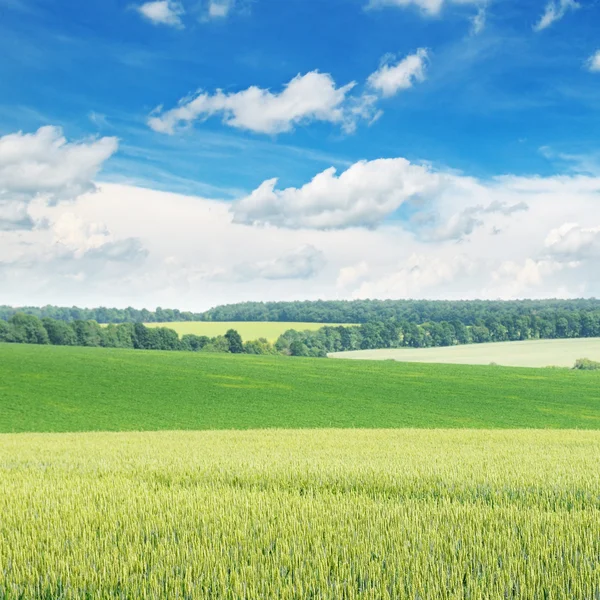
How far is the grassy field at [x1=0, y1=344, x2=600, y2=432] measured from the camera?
4472cm

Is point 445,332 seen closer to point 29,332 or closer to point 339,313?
point 339,313

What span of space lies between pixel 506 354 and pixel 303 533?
105878 mm

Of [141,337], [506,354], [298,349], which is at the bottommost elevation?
[506,354]

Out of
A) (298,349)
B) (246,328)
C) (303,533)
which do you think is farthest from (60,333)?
(303,533)

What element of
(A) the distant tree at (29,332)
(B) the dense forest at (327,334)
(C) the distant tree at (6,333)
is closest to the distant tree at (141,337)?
(B) the dense forest at (327,334)

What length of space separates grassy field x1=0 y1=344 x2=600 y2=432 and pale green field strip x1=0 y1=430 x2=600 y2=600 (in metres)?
33.4

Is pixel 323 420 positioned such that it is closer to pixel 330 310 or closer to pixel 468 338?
pixel 468 338

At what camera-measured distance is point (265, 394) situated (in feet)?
182

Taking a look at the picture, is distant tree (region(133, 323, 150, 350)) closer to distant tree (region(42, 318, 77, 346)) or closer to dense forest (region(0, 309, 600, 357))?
dense forest (region(0, 309, 600, 357))

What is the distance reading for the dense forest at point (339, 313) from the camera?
142 m

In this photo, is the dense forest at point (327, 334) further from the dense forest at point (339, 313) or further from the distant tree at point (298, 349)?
the dense forest at point (339, 313)

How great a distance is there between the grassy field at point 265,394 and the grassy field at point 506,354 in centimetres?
2016

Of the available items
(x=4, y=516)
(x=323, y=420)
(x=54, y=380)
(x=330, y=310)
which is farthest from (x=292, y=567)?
(x=330, y=310)

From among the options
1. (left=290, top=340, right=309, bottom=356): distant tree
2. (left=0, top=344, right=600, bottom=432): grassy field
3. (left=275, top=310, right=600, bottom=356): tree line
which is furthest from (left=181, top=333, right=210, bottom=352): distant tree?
(left=0, top=344, right=600, bottom=432): grassy field
